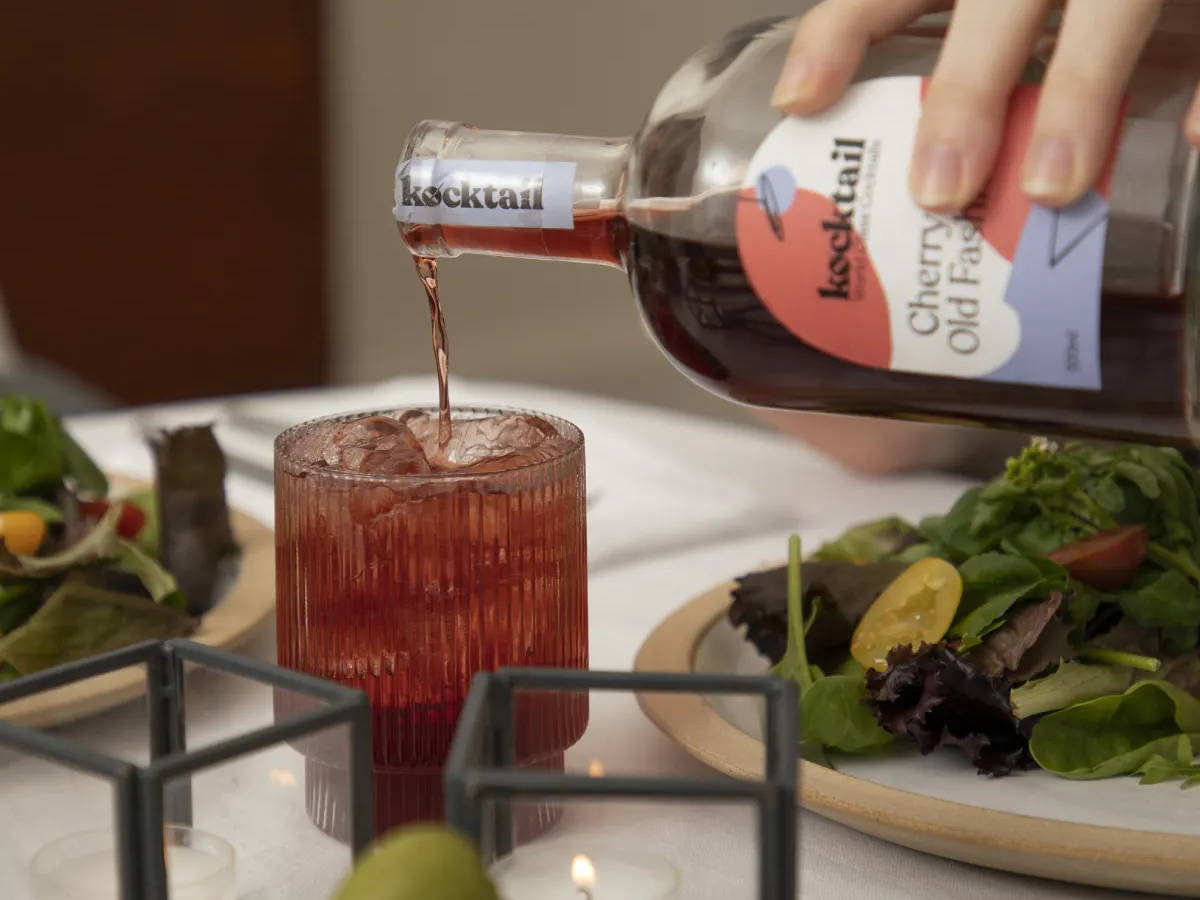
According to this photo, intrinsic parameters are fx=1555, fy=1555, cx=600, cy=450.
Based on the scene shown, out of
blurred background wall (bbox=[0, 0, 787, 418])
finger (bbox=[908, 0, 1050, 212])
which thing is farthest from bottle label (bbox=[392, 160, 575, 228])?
blurred background wall (bbox=[0, 0, 787, 418])

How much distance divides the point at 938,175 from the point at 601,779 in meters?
0.26

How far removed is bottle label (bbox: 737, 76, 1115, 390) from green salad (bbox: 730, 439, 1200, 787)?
0.16 m

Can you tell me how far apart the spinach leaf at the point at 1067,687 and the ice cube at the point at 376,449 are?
275 millimetres

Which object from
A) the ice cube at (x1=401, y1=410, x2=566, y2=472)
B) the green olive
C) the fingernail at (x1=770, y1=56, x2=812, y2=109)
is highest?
the fingernail at (x1=770, y1=56, x2=812, y2=109)

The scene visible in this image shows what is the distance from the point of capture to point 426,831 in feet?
1.24

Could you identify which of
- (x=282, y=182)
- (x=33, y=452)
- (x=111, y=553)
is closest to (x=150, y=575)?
(x=111, y=553)

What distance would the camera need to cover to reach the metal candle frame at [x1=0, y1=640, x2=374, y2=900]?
407 mm

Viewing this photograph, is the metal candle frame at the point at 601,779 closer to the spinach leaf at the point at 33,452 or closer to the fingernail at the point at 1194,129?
the fingernail at the point at 1194,129

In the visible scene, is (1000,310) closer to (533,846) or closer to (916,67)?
(916,67)

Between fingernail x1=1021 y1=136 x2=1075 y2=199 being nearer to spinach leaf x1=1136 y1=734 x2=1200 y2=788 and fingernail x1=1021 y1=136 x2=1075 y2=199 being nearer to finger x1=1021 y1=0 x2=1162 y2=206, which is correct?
finger x1=1021 y1=0 x2=1162 y2=206

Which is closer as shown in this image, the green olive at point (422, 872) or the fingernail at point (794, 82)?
the green olive at point (422, 872)

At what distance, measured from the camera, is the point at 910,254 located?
555mm

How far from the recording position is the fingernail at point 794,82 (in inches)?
22.6

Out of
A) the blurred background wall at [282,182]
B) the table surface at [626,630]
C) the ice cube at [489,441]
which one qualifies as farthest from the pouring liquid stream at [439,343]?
the blurred background wall at [282,182]
